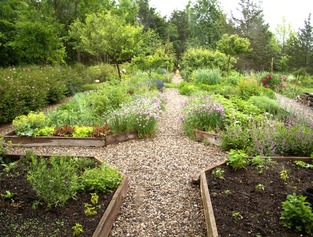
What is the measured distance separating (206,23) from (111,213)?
32.8 metres

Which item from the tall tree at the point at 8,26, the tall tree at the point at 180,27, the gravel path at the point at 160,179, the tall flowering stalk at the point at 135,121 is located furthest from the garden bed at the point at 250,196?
the tall tree at the point at 180,27

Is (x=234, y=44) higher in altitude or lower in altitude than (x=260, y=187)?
higher

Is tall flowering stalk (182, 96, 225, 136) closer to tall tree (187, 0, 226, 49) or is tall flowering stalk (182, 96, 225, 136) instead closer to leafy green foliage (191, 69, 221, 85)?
leafy green foliage (191, 69, 221, 85)

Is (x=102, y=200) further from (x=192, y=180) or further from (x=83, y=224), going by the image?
(x=192, y=180)

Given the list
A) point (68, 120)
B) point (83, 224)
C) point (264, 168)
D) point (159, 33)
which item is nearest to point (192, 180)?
point (264, 168)

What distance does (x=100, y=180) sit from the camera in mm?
3338

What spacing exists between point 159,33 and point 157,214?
106 ft

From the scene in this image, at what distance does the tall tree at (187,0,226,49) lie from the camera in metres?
31.2

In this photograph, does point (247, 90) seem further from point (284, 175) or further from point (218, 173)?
point (218, 173)

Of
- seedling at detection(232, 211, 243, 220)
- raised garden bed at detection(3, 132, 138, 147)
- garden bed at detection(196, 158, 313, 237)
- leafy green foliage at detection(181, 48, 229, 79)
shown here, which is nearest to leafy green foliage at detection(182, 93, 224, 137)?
raised garden bed at detection(3, 132, 138, 147)

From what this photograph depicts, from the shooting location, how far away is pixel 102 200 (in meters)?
3.12

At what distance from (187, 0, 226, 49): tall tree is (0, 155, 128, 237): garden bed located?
2985 cm

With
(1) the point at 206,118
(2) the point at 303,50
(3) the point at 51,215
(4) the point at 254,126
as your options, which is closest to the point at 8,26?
(1) the point at 206,118

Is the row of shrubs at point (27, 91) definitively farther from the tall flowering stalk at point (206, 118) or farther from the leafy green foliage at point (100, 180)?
the tall flowering stalk at point (206, 118)
